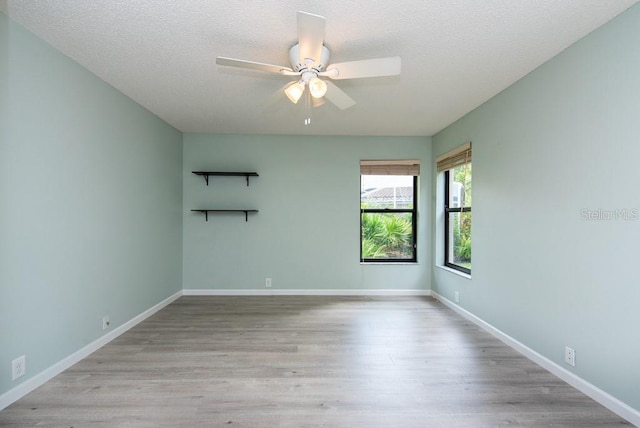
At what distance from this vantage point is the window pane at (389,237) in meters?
4.64

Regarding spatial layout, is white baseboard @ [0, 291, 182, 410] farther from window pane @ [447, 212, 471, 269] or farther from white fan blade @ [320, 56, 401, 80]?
window pane @ [447, 212, 471, 269]

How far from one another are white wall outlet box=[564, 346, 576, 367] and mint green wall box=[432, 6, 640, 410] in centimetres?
4

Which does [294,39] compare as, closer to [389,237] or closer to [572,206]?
[572,206]

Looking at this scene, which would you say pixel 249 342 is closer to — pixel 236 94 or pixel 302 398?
pixel 302 398

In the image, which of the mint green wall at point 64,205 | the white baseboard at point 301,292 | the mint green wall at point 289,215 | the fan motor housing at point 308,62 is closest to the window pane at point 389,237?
the mint green wall at point 289,215

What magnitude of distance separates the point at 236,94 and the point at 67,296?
2282mm

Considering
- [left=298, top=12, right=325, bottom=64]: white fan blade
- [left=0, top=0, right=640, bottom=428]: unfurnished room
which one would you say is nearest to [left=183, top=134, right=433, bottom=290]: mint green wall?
[left=0, top=0, right=640, bottom=428]: unfurnished room

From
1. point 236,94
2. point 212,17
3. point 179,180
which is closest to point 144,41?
point 212,17

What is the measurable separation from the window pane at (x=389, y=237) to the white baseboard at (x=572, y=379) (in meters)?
1.57

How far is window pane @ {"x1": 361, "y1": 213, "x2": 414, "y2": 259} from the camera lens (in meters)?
4.64

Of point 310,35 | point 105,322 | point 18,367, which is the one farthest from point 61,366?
point 310,35

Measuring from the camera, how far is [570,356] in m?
2.16

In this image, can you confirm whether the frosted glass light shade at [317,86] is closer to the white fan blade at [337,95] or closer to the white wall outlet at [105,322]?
the white fan blade at [337,95]

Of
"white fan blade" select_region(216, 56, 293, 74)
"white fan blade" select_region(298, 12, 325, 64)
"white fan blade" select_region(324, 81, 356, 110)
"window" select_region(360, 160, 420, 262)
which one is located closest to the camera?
"white fan blade" select_region(298, 12, 325, 64)
